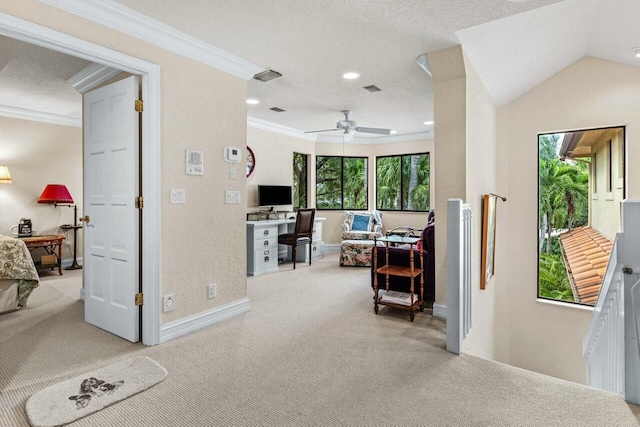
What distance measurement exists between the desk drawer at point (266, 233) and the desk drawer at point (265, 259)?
221mm

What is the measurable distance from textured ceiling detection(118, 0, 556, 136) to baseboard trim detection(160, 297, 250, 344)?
2.37 metres

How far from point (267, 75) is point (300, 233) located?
109 inches

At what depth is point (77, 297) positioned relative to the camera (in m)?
4.03

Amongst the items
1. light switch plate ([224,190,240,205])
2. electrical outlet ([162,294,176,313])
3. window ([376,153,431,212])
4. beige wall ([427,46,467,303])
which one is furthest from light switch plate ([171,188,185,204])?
window ([376,153,431,212])

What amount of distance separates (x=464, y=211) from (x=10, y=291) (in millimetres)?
4482

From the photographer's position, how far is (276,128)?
6.43 meters

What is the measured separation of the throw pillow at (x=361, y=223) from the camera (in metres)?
6.72

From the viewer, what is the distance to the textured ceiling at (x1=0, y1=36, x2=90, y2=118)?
3.08 m

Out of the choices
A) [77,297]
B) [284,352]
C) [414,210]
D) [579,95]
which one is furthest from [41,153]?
[579,95]

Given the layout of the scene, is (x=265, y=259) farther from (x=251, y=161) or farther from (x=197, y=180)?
(x=197, y=180)

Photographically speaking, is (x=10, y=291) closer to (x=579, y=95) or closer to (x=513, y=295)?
(x=513, y=295)

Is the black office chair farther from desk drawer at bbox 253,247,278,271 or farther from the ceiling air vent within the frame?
the ceiling air vent

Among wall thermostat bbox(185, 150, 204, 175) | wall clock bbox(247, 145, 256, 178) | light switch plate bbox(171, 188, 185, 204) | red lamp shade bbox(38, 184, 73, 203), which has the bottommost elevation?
light switch plate bbox(171, 188, 185, 204)

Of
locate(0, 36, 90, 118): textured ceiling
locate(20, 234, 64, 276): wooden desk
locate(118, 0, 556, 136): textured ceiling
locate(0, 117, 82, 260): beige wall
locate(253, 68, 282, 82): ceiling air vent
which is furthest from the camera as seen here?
locate(0, 117, 82, 260): beige wall
